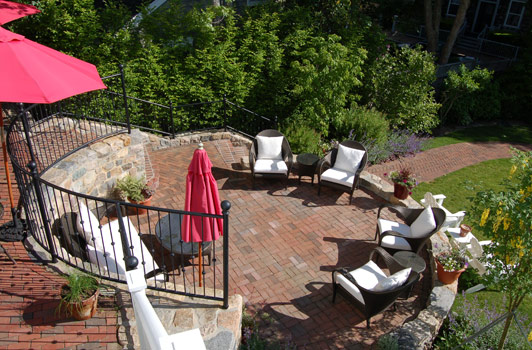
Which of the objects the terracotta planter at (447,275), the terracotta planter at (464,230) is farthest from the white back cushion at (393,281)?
the terracotta planter at (464,230)

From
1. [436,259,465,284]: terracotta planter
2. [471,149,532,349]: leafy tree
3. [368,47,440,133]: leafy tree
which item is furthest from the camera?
[368,47,440,133]: leafy tree

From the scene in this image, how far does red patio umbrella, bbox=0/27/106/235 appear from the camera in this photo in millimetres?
4195

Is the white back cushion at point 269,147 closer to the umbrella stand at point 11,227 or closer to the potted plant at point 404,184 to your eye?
the potted plant at point 404,184

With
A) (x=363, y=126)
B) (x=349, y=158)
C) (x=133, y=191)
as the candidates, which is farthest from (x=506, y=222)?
(x=363, y=126)

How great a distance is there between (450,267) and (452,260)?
134 millimetres

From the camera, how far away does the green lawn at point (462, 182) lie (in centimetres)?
1046

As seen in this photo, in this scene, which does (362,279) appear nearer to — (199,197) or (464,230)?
(199,197)

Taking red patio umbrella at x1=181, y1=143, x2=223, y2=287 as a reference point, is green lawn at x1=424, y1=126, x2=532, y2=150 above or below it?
below

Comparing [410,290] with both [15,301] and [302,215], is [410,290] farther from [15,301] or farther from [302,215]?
[15,301]

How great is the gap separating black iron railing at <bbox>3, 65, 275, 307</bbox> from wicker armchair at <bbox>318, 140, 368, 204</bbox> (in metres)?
2.79

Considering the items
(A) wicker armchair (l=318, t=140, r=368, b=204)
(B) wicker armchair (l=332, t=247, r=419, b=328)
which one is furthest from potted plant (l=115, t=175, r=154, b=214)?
(B) wicker armchair (l=332, t=247, r=419, b=328)

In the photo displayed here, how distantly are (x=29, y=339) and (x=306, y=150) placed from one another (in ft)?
23.9

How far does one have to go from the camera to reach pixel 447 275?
6.25 metres

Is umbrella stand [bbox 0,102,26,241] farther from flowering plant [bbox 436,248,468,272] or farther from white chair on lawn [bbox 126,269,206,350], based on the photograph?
flowering plant [bbox 436,248,468,272]
